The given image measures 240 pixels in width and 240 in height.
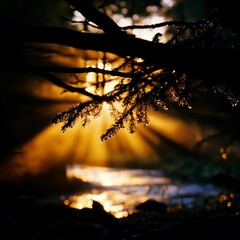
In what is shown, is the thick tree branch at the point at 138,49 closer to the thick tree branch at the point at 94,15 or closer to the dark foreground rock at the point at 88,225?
the thick tree branch at the point at 94,15

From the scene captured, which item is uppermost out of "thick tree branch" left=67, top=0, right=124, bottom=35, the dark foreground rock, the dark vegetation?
"thick tree branch" left=67, top=0, right=124, bottom=35

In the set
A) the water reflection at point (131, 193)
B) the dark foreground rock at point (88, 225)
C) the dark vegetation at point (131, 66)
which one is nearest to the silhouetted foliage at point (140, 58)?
the dark vegetation at point (131, 66)

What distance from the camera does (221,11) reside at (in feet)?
13.1

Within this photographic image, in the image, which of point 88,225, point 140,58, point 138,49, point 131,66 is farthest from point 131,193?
point 138,49

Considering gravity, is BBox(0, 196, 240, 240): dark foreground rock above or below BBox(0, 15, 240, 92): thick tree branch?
below

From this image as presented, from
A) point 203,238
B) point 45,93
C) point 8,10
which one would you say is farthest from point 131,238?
point 45,93

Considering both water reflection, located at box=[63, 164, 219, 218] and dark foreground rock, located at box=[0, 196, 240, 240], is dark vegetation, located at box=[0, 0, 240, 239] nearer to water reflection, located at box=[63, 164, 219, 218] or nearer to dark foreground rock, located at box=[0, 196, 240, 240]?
dark foreground rock, located at box=[0, 196, 240, 240]

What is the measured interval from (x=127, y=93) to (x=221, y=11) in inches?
54.7

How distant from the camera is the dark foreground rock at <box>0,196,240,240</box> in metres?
5.75

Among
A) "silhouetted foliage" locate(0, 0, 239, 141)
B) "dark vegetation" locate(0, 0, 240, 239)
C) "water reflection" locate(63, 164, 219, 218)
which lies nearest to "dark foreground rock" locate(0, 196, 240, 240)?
"dark vegetation" locate(0, 0, 240, 239)

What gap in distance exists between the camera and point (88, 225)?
604 centimetres

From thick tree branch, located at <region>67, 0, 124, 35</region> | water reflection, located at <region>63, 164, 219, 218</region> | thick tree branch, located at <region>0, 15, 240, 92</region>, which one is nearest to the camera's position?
thick tree branch, located at <region>0, 15, 240, 92</region>

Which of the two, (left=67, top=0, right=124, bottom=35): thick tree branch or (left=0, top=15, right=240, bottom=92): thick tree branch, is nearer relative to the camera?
(left=0, top=15, right=240, bottom=92): thick tree branch

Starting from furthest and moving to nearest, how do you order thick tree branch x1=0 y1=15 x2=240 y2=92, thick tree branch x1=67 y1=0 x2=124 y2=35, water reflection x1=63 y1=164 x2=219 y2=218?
water reflection x1=63 y1=164 x2=219 y2=218 < thick tree branch x1=67 y1=0 x2=124 y2=35 < thick tree branch x1=0 y1=15 x2=240 y2=92
